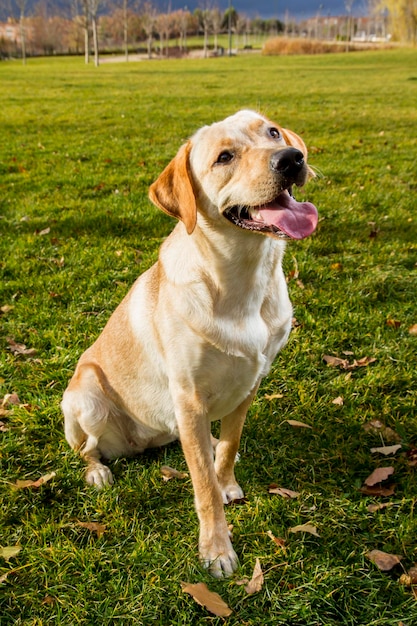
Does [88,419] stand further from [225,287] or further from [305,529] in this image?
[305,529]

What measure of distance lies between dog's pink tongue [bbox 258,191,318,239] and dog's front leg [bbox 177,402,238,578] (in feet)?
3.13

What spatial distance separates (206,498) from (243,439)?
765 mm

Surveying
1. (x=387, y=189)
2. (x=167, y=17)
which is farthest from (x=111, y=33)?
(x=387, y=189)

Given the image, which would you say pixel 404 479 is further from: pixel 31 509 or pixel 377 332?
pixel 31 509

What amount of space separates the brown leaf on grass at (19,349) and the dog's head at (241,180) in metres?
2.07

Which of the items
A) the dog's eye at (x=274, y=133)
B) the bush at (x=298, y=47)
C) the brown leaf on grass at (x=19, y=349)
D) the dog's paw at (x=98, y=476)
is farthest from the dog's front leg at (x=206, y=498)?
the bush at (x=298, y=47)

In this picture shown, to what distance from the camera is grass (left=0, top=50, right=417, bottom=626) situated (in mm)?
2332

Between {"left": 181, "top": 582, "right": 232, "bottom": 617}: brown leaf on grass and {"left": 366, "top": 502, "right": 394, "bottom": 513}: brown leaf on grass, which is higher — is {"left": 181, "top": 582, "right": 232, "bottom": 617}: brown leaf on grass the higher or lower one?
the lower one

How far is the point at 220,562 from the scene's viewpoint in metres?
2.47

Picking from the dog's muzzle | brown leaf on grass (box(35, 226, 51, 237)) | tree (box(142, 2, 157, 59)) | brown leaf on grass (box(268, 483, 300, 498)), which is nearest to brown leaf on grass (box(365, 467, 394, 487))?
brown leaf on grass (box(268, 483, 300, 498))

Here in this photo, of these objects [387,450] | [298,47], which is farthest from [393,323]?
[298,47]

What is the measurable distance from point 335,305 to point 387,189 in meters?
3.56

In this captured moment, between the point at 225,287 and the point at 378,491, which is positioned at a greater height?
the point at 225,287

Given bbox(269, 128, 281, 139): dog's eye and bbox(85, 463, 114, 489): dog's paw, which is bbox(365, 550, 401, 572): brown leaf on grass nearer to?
bbox(85, 463, 114, 489): dog's paw
